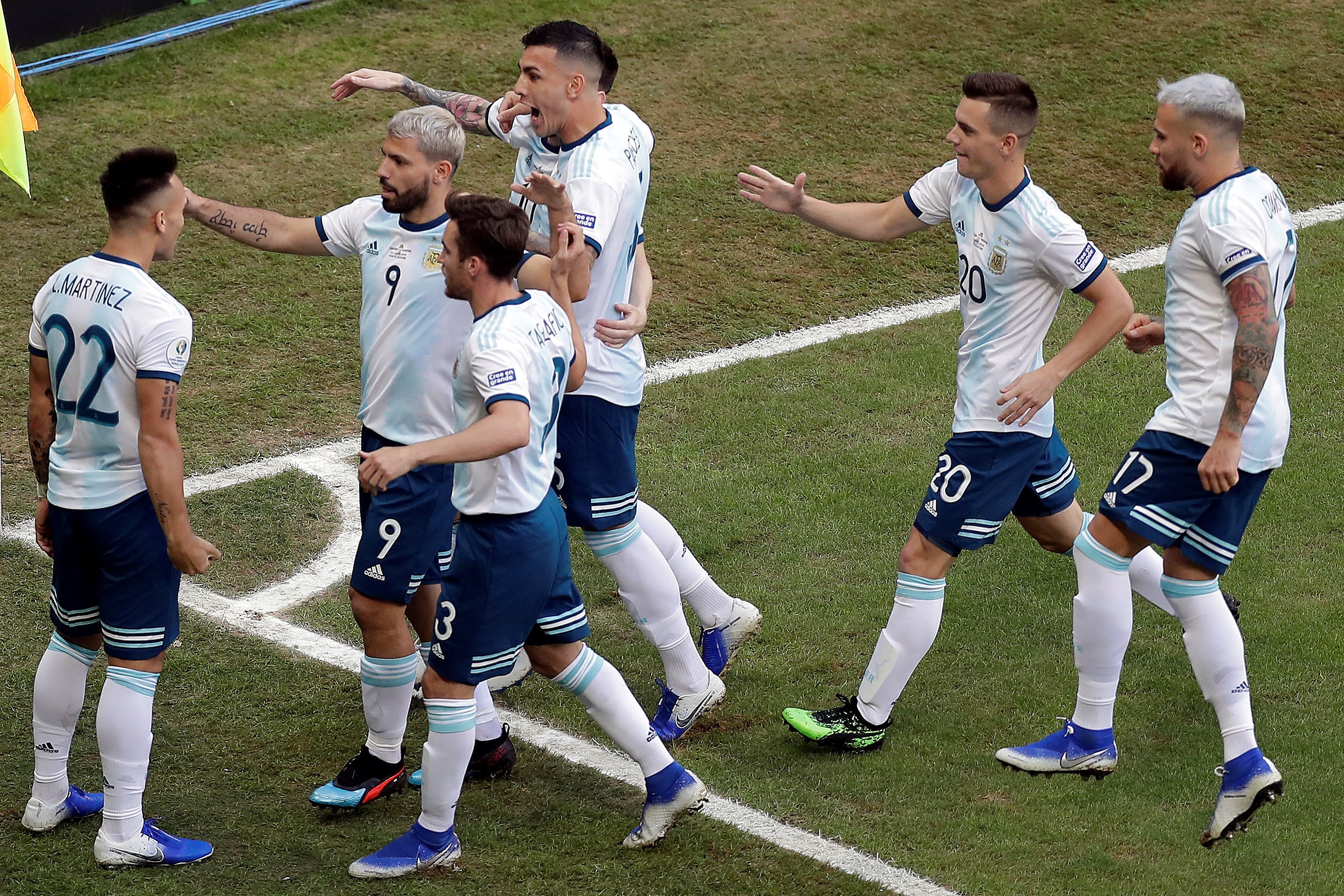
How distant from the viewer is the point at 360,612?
202 inches

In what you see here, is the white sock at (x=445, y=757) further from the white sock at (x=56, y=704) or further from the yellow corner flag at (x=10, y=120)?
the yellow corner flag at (x=10, y=120)

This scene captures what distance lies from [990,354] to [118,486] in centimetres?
293

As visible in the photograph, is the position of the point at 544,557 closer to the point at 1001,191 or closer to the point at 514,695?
the point at 514,695

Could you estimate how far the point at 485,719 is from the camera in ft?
17.3

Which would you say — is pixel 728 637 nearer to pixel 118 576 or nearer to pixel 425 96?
pixel 118 576

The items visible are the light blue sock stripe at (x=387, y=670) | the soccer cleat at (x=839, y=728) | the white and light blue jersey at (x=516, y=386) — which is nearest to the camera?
the white and light blue jersey at (x=516, y=386)

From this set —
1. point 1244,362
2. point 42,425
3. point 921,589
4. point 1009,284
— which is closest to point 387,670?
point 42,425

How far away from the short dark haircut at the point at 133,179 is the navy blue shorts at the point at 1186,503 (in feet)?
10.7

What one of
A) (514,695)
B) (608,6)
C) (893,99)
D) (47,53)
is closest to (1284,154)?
(893,99)

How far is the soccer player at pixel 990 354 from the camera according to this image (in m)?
5.14

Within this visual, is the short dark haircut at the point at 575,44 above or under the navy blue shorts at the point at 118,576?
above

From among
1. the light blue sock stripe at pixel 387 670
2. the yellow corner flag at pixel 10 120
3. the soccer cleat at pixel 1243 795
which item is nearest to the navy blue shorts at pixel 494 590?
the light blue sock stripe at pixel 387 670

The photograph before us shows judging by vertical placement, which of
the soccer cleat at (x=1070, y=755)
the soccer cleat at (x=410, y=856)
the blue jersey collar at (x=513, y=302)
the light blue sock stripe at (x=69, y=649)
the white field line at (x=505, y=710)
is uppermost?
the blue jersey collar at (x=513, y=302)

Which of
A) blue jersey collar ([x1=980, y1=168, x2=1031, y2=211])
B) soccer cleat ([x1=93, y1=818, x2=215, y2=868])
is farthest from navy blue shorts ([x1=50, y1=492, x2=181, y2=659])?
blue jersey collar ([x1=980, y1=168, x2=1031, y2=211])
